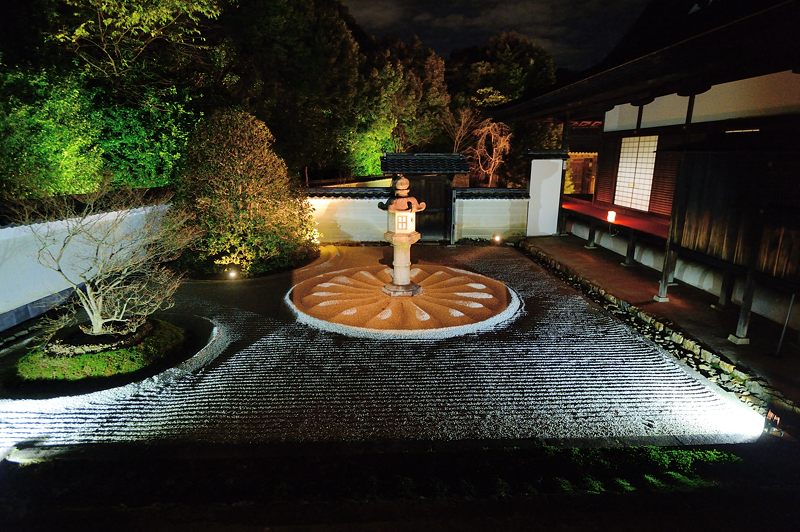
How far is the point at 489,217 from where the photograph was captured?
13.6 meters

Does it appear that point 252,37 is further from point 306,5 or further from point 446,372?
point 446,372

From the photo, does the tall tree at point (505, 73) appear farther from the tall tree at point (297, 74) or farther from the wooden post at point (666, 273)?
the wooden post at point (666, 273)

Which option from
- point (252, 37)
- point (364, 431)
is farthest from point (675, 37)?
point (252, 37)

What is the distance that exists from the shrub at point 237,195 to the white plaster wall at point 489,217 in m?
5.62

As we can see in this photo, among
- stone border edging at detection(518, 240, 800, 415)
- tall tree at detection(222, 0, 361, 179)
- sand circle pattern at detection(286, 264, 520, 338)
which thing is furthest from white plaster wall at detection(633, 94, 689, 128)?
tall tree at detection(222, 0, 361, 179)

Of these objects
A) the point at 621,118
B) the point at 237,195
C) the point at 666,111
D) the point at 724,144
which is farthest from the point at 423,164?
the point at 724,144

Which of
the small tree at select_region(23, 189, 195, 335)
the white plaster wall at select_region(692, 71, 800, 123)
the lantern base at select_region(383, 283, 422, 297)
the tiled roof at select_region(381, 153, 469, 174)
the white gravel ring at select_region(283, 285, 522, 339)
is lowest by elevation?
the white gravel ring at select_region(283, 285, 522, 339)

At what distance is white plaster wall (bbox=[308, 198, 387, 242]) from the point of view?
13406 mm

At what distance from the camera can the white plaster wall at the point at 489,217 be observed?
44.0ft

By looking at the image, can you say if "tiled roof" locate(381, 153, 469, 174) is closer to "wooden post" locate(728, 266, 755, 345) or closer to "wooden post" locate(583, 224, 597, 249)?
"wooden post" locate(583, 224, 597, 249)

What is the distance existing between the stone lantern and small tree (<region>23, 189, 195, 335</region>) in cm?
336

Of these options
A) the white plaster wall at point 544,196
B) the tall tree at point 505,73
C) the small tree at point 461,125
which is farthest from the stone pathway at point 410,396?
the tall tree at point 505,73

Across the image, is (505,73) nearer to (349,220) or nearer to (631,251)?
(349,220)

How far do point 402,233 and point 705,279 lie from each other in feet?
17.7
